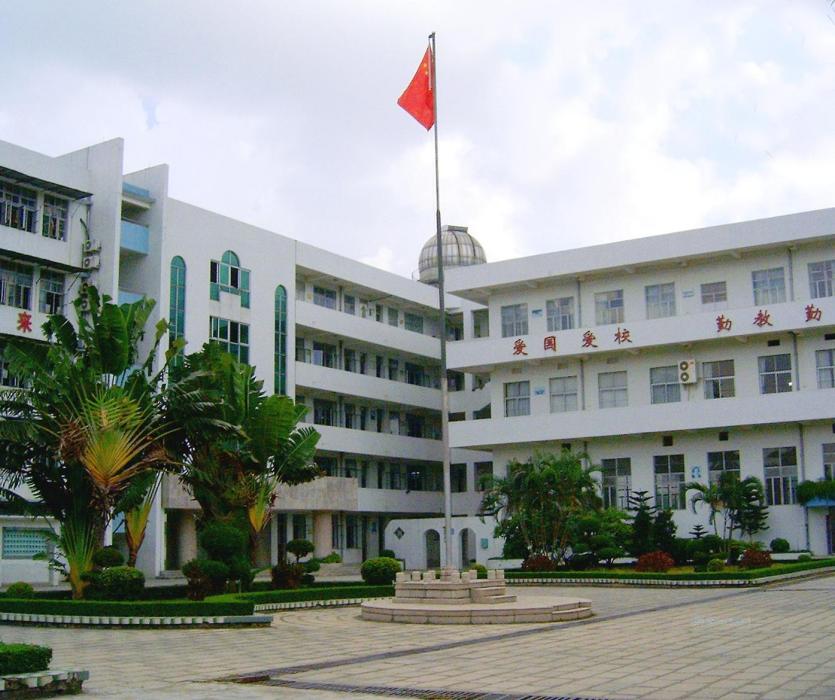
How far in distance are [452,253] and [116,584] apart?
3779 cm

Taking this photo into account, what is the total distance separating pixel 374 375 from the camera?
50.4m

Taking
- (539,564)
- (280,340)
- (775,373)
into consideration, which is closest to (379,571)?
(539,564)

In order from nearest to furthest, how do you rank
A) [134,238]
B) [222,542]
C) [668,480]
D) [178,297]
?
[222,542]
[134,238]
[178,297]
[668,480]

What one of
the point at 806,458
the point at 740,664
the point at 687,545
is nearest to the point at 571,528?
the point at 687,545

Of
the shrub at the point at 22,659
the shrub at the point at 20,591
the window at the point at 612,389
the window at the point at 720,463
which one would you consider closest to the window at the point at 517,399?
the window at the point at 612,389

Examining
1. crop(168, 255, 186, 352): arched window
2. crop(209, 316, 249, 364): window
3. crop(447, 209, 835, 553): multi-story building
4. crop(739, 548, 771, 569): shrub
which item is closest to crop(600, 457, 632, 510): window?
crop(447, 209, 835, 553): multi-story building

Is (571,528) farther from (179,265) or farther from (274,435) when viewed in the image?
(179,265)

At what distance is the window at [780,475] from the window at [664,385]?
4151mm

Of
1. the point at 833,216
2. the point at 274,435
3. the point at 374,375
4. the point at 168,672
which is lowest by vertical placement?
the point at 168,672

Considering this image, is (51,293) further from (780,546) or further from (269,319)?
(780,546)

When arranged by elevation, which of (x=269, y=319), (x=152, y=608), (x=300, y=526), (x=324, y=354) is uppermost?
(x=269, y=319)

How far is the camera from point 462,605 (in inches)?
763

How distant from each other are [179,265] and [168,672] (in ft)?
89.0

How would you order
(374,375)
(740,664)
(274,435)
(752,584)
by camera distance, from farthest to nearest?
(374,375) → (752,584) → (274,435) → (740,664)
